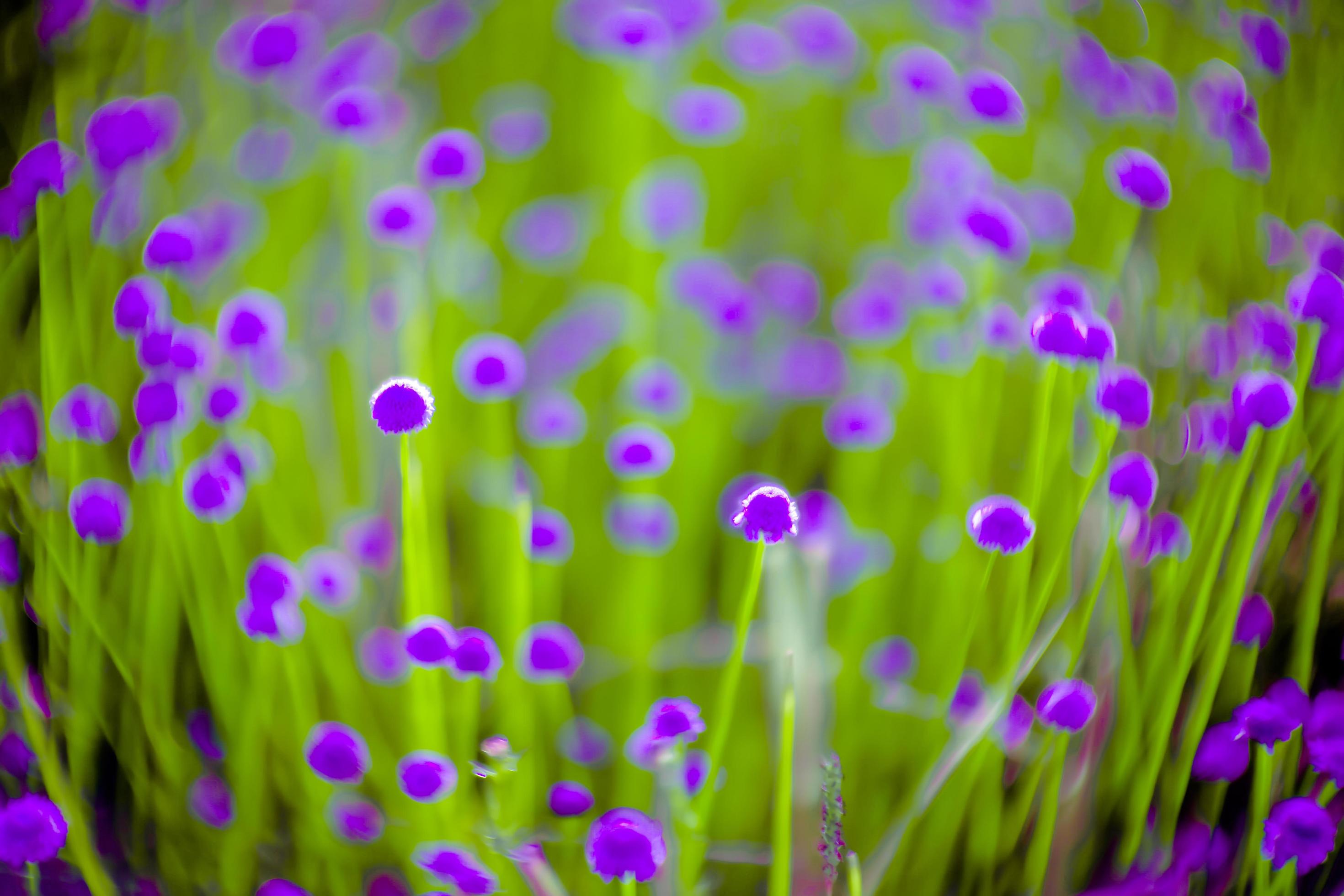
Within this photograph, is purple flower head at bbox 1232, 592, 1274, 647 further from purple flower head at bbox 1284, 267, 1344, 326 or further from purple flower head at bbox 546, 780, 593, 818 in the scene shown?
purple flower head at bbox 546, 780, 593, 818

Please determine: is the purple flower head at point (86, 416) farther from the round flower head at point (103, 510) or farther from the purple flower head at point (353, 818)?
the purple flower head at point (353, 818)

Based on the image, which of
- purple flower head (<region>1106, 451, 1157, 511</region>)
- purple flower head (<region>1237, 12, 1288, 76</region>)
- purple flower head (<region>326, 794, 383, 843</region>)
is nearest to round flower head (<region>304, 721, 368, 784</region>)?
purple flower head (<region>326, 794, 383, 843</region>)

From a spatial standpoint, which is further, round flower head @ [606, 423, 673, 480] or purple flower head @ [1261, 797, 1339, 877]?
purple flower head @ [1261, 797, 1339, 877]

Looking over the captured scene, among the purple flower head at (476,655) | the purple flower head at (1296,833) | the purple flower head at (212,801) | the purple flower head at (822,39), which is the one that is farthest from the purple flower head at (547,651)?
the purple flower head at (1296,833)

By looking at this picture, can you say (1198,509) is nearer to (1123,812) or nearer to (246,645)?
(1123,812)

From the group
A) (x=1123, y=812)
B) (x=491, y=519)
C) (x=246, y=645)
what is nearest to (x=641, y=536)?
(x=491, y=519)

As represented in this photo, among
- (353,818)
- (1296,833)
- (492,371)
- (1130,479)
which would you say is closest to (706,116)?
(492,371)

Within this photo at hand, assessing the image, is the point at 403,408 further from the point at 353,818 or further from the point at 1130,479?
the point at 1130,479
